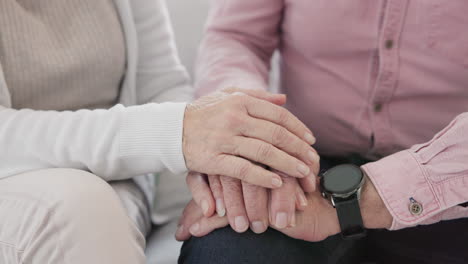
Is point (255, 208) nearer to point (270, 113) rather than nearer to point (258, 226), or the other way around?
point (258, 226)

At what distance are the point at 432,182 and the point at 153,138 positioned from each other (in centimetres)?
43

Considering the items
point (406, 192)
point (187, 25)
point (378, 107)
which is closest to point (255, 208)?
point (406, 192)

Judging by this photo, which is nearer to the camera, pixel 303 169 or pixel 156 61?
pixel 303 169

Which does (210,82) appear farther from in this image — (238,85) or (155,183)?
(155,183)

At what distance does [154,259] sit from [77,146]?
0.27m

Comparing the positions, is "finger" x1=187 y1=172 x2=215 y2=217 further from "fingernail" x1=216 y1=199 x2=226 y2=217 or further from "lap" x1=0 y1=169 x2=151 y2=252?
"lap" x1=0 y1=169 x2=151 y2=252

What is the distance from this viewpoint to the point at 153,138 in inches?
33.8

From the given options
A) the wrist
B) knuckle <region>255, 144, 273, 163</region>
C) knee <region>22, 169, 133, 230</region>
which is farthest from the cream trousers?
the wrist

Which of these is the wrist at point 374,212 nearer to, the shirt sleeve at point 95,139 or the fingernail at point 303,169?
the fingernail at point 303,169

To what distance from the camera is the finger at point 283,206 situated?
0.85 metres

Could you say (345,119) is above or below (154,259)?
above

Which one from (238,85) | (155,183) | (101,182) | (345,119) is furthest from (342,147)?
(101,182)

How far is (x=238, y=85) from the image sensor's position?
1.07 meters

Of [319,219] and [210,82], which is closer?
[319,219]
